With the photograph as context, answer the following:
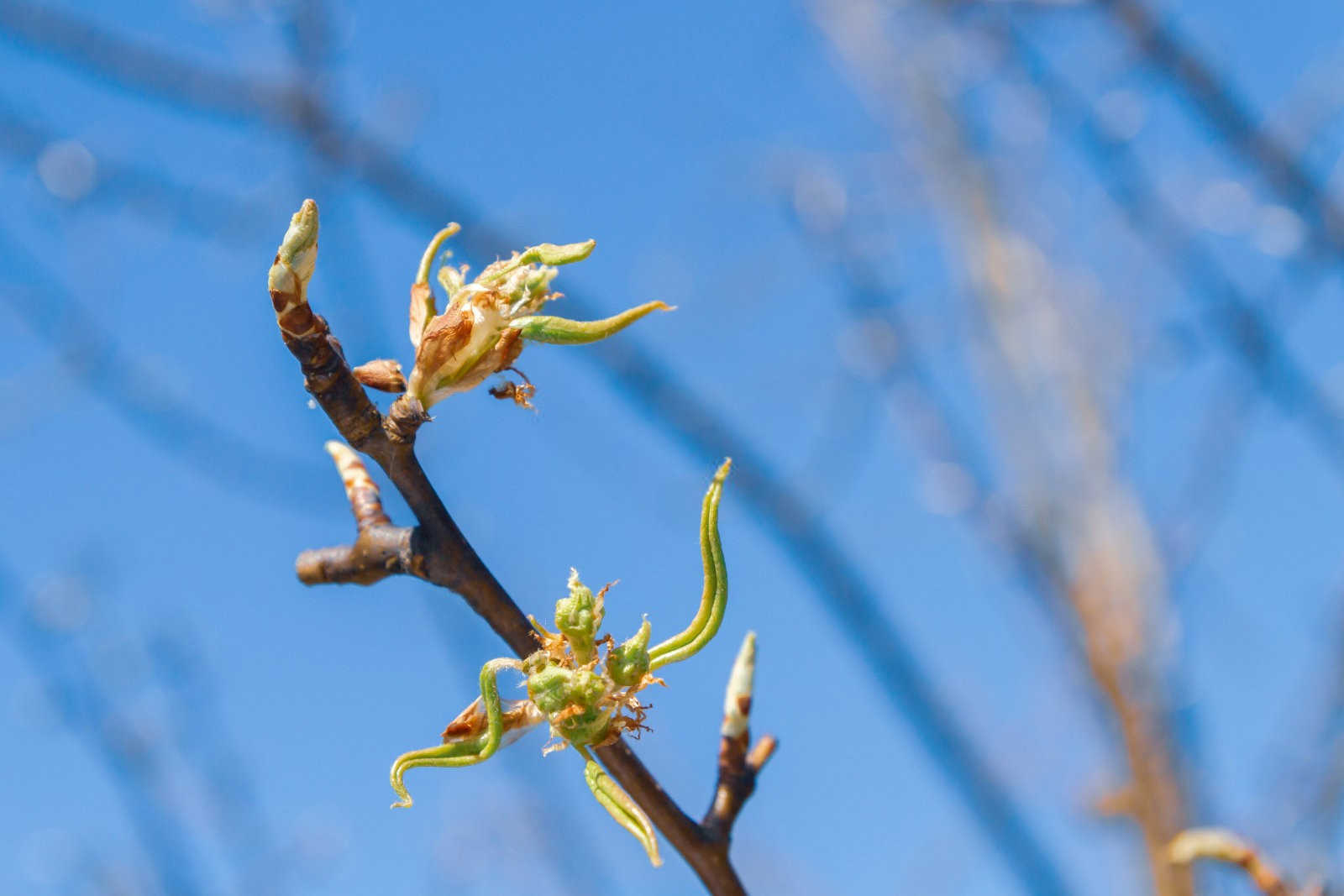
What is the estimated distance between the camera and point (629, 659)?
0.87 meters

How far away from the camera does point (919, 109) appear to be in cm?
589

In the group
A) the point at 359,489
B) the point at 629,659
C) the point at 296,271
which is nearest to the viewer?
the point at 296,271

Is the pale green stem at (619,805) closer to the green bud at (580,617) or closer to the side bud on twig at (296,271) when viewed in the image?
the green bud at (580,617)

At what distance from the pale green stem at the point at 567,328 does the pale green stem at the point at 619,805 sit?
0.98 feet

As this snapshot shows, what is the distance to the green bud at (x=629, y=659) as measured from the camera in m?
0.87

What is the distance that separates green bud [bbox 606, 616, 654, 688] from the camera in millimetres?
873

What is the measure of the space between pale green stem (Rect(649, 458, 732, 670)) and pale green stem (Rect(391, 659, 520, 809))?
114mm

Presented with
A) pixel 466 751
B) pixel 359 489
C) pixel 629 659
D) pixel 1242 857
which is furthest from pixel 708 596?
pixel 1242 857

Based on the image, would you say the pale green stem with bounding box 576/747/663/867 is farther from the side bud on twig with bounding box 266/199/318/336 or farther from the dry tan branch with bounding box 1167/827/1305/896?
the dry tan branch with bounding box 1167/827/1305/896

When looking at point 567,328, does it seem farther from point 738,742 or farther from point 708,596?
point 738,742

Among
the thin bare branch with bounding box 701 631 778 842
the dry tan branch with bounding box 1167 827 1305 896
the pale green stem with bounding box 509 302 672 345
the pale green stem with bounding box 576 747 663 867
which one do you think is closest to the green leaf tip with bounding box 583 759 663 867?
the pale green stem with bounding box 576 747 663 867

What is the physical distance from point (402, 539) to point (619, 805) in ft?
0.83

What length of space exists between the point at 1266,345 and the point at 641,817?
187cm

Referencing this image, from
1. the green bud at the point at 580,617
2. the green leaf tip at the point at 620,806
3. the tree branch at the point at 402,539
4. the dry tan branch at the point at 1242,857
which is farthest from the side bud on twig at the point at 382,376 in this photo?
the dry tan branch at the point at 1242,857
